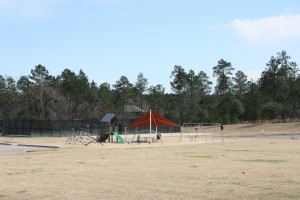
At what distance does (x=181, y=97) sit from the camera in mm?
113000

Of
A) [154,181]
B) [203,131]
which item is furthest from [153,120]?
[154,181]

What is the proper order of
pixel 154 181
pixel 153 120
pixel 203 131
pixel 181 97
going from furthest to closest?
1. pixel 181 97
2. pixel 203 131
3. pixel 153 120
4. pixel 154 181

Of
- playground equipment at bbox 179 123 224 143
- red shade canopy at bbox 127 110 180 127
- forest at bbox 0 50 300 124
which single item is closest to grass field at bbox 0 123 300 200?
red shade canopy at bbox 127 110 180 127

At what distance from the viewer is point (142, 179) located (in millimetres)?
13195

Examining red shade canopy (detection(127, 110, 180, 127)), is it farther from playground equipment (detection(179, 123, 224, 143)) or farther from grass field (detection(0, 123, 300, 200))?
grass field (detection(0, 123, 300, 200))

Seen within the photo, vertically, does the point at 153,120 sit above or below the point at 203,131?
above

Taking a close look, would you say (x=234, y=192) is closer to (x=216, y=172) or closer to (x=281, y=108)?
(x=216, y=172)

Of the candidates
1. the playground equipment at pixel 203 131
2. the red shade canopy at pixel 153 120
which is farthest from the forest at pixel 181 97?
the red shade canopy at pixel 153 120

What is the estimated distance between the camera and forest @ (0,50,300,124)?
272 ft

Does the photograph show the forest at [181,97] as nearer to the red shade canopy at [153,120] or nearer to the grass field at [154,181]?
the red shade canopy at [153,120]

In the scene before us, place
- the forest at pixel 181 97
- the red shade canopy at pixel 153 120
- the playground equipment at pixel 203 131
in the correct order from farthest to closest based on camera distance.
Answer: the forest at pixel 181 97, the playground equipment at pixel 203 131, the red shade canopy at pixel 153 120

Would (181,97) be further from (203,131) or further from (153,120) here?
(153,120)

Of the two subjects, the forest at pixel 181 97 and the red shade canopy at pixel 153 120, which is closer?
the red shade canopy at pixel 153 120

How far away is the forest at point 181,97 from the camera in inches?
3263
